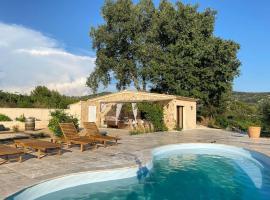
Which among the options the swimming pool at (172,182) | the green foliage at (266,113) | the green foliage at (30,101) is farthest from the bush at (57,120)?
the green foliage at (30,101)

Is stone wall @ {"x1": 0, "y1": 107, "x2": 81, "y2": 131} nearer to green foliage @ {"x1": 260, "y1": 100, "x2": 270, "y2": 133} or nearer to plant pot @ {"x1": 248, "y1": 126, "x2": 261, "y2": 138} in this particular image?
plant pot @ {"x1": 248, "y1": 126, "x2": 261, "y2": 138}

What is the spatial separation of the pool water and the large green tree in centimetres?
2014

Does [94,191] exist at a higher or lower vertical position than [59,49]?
lower

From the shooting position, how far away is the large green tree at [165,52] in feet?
100

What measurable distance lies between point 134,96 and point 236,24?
10066mm

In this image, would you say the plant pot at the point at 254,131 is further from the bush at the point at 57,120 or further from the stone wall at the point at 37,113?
the stone wall at the point at 37,113

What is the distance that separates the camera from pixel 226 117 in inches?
1272

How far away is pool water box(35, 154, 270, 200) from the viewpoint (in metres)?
7.19

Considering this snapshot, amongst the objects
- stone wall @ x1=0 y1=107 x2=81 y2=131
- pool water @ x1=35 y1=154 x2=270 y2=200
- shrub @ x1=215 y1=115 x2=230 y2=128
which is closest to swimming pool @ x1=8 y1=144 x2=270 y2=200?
pool water @ x1=35 y1=154 x2=270 y2=200

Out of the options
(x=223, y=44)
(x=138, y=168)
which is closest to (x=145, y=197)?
(x=138, y=168)

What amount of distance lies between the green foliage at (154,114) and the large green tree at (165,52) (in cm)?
894

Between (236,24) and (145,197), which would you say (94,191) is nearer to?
(145,197)

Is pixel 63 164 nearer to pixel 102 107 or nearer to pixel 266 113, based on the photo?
pixel 266 113

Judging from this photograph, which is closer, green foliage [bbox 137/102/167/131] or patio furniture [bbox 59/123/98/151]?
patio furniture [bbox 59/123/98/151]
